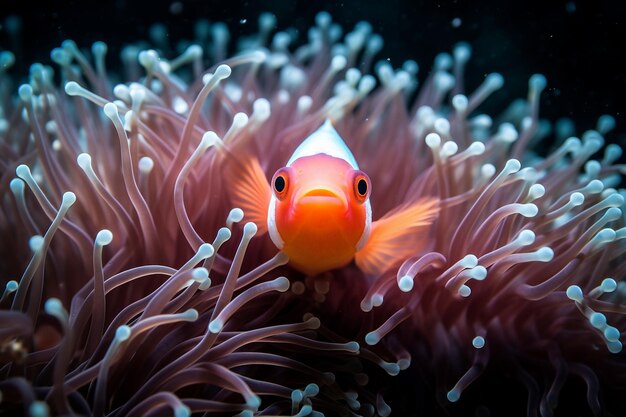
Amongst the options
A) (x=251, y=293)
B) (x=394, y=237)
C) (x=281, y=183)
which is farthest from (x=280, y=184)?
(x=394, y=237)

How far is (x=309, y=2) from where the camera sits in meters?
3.14

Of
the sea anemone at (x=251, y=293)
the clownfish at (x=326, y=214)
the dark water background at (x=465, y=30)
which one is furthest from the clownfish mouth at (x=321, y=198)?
the dark water background at (x=465, y=30)

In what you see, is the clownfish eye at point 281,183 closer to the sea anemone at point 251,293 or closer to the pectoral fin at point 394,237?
the sea anemone at point 251,293

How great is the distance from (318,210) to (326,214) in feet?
0.08

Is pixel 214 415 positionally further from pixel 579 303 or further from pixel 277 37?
pixel 277 37

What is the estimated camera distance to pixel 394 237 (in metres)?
1.61

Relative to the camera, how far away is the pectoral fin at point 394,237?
1.59 metres

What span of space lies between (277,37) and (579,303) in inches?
76.4

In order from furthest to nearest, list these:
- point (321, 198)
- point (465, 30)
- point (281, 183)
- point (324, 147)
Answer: point (465, 30) → point (324, 147) → point (281, 183) → point (321, 198)

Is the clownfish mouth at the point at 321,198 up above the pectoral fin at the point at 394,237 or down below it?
above

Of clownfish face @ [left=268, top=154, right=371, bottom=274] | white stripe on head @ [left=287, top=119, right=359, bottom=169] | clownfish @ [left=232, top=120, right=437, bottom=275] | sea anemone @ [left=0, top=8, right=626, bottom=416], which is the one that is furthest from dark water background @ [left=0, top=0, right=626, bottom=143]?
clownfish face @ [left=268, top=154, right=371, bottom=274]

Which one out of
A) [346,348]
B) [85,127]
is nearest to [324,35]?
[85,127]

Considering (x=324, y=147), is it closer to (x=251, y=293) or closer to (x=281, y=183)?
(x=281, y=183)

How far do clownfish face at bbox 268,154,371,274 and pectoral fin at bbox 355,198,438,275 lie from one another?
0.31 ft
